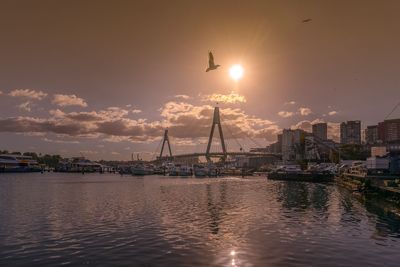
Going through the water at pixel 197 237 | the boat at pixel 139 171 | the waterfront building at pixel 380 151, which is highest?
the waterfront building at pixel 380 151

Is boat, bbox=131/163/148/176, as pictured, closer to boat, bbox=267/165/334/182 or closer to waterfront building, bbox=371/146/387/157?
boat, bbox=267/165/334/182

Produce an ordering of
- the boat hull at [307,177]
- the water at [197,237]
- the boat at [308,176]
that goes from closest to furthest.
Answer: the water at [197,237] → the boat hull at [307,177] → the boat at [308,176]

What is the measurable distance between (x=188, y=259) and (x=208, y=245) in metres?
3.34

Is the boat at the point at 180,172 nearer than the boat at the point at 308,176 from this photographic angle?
No

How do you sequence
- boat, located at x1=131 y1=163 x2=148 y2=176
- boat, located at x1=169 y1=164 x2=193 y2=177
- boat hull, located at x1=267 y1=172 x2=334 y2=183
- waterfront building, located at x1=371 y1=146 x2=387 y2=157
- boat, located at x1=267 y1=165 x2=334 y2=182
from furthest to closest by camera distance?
boat, located at x1=131 y1=163 x2=148 y2=176 → boat, located at x1=169 y1=164 x2=193 y2=177 → boat, located at x1=267 y1=165 x2=334 y2=182 → boat hull, located at x1=267 y1=172 x2=334 y2=183 → waterfront building, located at x1=371 y1=146 x2=387 y2=157

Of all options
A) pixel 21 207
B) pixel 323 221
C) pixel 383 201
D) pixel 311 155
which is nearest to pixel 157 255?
pixel 323 221

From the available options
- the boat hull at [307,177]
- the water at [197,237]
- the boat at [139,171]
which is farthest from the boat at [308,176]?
the boat at [139,171]

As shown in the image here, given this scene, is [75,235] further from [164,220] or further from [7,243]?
[164,220]

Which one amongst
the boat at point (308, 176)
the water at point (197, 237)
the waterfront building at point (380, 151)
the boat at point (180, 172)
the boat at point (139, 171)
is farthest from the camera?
the boat at point (139, 171)

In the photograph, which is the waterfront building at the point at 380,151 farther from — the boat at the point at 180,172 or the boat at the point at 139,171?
the boat at the point at 139,171

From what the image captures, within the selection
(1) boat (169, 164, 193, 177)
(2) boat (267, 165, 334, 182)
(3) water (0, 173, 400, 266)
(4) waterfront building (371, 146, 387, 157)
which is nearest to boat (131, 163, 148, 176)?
(1) boat (169, 164, 193, 177)

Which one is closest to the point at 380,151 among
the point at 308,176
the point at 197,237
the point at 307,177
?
the point at 308,176

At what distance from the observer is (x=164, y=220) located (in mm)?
31875

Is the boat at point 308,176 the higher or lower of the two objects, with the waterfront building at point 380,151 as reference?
lower
